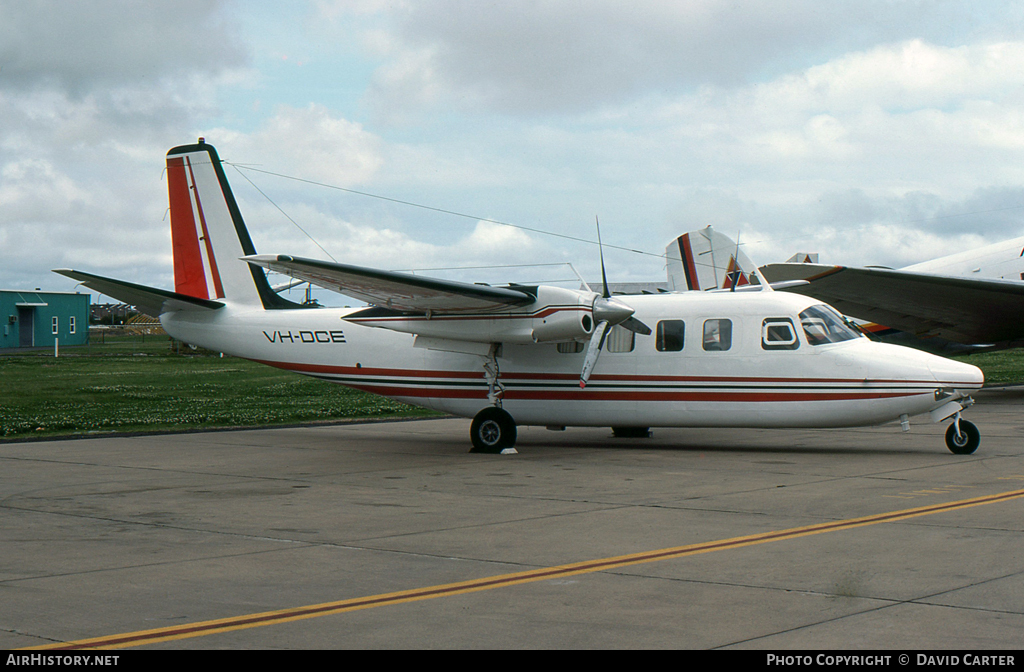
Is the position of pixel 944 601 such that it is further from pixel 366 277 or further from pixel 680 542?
pixel 366 277

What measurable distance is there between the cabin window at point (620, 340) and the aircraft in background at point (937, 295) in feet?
30.5

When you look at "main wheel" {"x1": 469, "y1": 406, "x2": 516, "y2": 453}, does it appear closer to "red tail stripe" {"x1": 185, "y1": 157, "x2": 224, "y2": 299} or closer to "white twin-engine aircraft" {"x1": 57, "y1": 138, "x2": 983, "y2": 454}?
"white twin-engine aircraft" {"x1": 57, "y1": 138, "x2": 983, "y2": 454}

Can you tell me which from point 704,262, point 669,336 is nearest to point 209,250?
point 669,336

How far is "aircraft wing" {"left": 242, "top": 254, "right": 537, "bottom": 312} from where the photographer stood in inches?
522

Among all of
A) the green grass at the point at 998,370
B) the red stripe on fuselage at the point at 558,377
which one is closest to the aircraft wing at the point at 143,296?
the red stripe on fuselage at the point at 558,377

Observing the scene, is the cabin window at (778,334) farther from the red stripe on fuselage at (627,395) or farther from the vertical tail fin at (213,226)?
the vertical tail fin at (213,226)

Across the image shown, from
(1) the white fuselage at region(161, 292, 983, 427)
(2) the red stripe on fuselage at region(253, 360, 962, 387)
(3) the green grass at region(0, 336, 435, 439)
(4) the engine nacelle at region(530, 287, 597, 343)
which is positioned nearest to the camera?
(2) the red stripe on fuselage at region(253, 360, 962, 387)

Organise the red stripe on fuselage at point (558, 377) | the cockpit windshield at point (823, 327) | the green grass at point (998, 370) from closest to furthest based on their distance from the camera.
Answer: the red stripe on fuselage at point (558, 377) → the cockpit windshield at point (823, 327) → the green grass at point (998, 370)

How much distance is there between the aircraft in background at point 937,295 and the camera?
2414 centimetres

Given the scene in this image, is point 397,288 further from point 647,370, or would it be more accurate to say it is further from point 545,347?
point 647,370

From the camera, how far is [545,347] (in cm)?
1617

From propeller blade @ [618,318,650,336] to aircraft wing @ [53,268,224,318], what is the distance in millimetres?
8118

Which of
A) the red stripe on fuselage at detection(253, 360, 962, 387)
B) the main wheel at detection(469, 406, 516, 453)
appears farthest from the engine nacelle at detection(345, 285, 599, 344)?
the main wheel at detection(469, 406, 516, 453)

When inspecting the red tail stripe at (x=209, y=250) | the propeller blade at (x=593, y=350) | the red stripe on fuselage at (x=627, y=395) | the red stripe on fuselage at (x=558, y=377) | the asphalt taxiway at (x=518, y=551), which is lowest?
the asphalt taxiway at (x=518, y=551)
